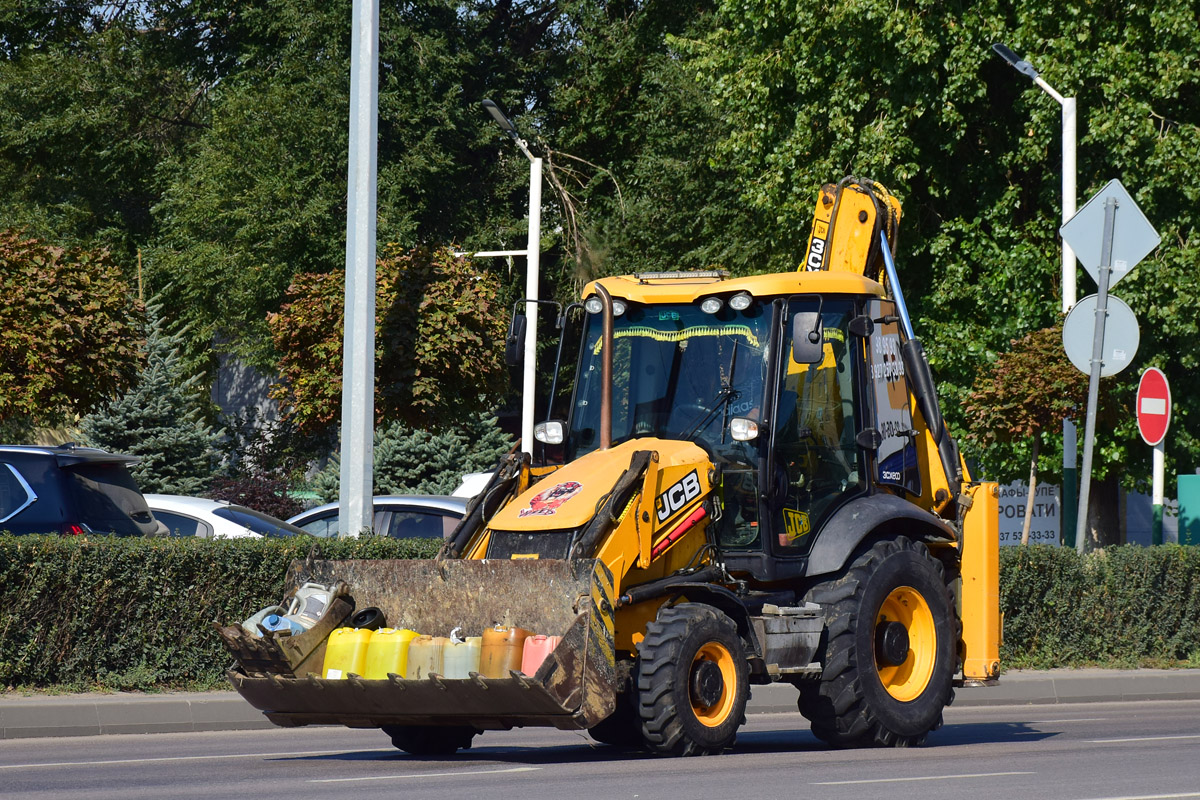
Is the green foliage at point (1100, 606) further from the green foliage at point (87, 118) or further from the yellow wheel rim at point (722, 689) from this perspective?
the green foliage at point (87, 118)

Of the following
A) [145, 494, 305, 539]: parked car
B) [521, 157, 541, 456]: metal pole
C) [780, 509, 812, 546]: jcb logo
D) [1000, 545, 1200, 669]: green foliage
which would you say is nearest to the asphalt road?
[780, 509, 812, 546]: jcb logo

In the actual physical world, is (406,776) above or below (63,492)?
below

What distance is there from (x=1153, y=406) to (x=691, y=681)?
31.0 feet

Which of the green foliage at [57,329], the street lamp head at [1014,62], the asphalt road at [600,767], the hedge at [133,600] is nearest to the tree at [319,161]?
the green foliage at [57,329]

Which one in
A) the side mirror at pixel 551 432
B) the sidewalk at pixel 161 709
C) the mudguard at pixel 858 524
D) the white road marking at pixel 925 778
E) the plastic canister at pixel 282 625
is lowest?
the sidewalk at pixel 161 709

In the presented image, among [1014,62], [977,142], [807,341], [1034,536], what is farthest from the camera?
[1034,536]

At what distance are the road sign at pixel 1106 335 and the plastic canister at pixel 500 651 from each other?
27.6 ft

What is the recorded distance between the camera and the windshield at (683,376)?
397 inches

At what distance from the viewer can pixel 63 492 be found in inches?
540

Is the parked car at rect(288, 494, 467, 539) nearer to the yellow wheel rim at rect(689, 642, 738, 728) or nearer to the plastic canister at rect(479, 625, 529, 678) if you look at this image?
the yellow wheel rim at rect(689, 642, 738, 728)

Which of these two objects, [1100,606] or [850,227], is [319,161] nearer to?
[1100,606]

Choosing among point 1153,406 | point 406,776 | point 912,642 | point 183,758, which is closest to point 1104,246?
point 1153,406

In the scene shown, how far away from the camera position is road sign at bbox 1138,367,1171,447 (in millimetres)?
16734

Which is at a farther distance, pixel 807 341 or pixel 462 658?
pixel 807 341
